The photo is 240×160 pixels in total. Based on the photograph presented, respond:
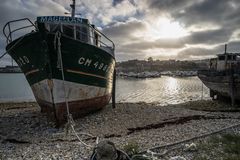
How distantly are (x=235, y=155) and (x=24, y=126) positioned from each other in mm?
9123

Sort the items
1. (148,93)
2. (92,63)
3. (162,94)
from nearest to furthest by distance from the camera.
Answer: (92,63)
(162,94)
(148,93)

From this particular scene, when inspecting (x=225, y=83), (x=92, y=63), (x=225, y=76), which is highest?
(x=92, y=63)

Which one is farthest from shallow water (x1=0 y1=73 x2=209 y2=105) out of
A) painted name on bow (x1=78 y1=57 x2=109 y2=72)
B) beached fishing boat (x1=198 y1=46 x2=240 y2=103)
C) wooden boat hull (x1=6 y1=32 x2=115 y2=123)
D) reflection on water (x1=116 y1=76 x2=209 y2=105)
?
wooden boat hull (x1=6 y1=32 x2=115 y2=123)

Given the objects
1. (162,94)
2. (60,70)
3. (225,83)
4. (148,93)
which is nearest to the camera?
(60,70)

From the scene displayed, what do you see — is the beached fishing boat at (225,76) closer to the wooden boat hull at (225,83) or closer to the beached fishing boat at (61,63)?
the wooden boat hull at (225,83)

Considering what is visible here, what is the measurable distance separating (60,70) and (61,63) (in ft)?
1.33

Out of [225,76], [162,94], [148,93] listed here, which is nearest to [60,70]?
[225,76]

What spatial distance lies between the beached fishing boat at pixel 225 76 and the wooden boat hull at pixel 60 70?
32.8 feet

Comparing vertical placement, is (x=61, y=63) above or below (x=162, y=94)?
above

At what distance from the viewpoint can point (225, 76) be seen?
63.1 feet

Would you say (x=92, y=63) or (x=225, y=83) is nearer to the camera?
(x=92, y=63)

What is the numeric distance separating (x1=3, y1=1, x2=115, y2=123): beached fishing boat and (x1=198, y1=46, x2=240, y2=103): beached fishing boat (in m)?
9.62

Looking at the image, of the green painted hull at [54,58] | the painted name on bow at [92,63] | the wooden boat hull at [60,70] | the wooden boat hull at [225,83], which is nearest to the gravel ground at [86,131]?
the wooden boat hull at [60,70]

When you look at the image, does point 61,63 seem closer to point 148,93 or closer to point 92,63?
point 92,63
